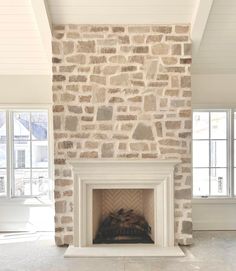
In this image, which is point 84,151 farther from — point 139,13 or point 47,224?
point 139,13

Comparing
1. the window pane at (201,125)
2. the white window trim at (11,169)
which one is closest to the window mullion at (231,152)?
the window pane at (201,125)

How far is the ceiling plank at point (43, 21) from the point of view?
4.31m

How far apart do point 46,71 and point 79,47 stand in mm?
1014

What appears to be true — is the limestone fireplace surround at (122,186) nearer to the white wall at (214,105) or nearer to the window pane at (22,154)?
the white wall at (214,105)

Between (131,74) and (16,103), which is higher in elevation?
(131,74)

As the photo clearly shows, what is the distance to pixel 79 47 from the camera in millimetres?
4777

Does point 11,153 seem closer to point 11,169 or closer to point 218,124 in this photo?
point 11,169

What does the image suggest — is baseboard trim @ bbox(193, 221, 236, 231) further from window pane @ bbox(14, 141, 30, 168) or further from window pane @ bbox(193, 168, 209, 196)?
window pane @ bbox(14, 141, 30, 168)

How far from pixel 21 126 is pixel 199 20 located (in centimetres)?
334

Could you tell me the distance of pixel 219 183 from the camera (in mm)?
5742

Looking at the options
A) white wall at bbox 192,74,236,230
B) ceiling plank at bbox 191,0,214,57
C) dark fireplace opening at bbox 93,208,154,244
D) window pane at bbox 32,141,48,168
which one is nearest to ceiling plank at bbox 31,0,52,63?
window pane at bbox 32,141,48,168

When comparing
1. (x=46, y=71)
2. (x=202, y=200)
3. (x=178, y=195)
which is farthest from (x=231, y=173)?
(x=46, y=71)

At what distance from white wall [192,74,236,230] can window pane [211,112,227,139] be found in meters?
0.19

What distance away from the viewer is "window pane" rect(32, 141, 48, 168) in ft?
18.8
